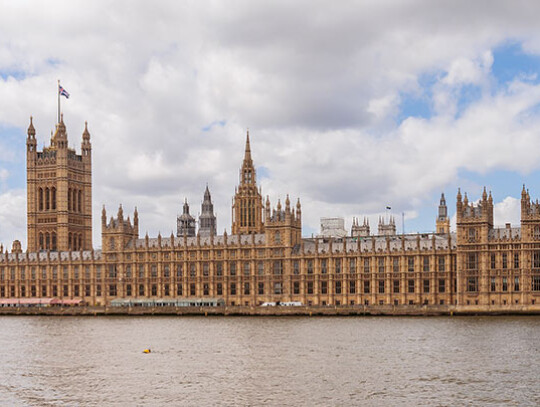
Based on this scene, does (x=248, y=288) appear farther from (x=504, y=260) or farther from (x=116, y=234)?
(x=504, y=260)

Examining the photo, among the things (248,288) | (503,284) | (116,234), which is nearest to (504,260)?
(503,284)

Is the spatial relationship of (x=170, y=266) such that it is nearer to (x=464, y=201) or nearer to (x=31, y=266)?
(x=31, y=266)

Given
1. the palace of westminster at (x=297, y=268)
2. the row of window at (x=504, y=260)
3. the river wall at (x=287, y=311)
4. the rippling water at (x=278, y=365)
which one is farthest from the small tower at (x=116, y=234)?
the row of window at (x=504, y=260)

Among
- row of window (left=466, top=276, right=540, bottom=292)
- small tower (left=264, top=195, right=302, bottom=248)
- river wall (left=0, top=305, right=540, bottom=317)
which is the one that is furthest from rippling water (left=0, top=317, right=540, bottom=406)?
small tower (left=264, top=195, right=302, bottom=248)

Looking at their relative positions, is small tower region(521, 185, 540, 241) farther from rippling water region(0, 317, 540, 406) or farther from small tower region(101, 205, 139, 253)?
small tower region(101, 205, 139, 253)

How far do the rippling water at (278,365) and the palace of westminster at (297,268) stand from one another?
80.8ft

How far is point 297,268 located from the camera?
6417 inches

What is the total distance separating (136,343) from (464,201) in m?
71.0

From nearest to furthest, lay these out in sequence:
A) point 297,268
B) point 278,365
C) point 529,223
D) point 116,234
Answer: point 278,365 < point 529,223 < point 297,268 < point 116,234

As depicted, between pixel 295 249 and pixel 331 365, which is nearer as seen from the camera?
pixel 331 365

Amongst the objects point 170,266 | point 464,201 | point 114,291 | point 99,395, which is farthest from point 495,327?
point 114,291

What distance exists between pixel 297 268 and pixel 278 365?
8545cm

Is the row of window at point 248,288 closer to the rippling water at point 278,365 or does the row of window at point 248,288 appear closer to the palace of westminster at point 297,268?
the palace of westminster at point 297,268

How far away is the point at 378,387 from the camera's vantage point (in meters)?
65.8
